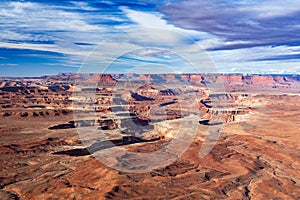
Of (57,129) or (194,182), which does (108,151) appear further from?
(57,129)

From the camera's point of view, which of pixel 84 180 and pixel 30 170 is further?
pixel 30 170

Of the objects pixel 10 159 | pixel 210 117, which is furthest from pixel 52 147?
pixel 210 117

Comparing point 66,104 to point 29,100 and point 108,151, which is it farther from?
point 108,151

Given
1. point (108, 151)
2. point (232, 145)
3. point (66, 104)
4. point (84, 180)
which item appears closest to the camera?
point (84, 180)

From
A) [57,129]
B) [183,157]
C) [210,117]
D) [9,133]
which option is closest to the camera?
[183,157]

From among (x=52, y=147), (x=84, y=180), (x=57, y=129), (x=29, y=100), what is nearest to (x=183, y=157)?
(x=84, y=180)

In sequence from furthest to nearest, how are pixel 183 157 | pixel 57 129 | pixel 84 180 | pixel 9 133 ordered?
pixel 57 129 < pixel 9 133 < pixel 183 157 < pixel 84 180

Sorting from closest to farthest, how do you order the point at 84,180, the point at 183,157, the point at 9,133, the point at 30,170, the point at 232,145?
the point at 84,180 → the point at 30,170 → the point at 183,157 → the point at 232,145 → the point at 9,133

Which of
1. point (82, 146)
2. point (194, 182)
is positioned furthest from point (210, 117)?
point (194, 182)

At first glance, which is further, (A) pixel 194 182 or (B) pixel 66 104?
(B) pixel 66 104
